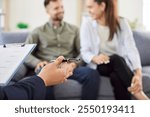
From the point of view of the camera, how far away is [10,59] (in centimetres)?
87

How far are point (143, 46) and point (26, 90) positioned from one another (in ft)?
4.84

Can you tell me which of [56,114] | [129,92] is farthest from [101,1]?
[56,114]

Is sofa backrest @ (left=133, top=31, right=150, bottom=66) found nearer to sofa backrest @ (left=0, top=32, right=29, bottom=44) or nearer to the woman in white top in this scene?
the woman in white top

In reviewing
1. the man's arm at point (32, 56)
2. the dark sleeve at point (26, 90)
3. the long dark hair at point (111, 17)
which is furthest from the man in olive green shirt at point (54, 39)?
the dark sleeve at point (26, 90)

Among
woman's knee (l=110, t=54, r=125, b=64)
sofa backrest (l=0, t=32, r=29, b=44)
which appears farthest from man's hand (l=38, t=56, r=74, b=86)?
sofa backrest (l=0, t=32, r=29, b=44)

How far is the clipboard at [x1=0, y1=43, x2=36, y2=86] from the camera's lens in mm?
799

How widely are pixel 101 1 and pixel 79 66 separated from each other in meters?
0.40

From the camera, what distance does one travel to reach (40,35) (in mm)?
1920

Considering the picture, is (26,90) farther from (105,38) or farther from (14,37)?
(14,37)

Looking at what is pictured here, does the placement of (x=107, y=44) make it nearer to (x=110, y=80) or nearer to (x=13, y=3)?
(x=110, y=80)

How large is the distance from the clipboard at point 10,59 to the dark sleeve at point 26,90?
46mm

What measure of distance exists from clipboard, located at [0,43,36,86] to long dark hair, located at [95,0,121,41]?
967mm

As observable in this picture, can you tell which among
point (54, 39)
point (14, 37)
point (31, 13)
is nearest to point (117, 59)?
point (54, 39)

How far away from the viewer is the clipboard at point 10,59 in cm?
80
